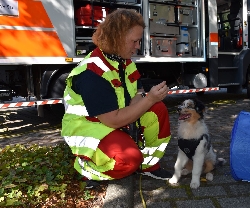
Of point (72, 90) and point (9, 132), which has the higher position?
point (72, 90)

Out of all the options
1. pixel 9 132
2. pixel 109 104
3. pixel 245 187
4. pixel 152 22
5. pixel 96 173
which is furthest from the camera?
pixel 152 22

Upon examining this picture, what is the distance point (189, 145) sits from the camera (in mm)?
2590

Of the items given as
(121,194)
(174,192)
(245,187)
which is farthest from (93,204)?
(245,187)

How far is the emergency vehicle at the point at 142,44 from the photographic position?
4.76m

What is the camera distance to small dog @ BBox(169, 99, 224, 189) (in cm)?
258

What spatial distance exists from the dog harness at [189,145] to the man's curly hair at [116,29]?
1024mm

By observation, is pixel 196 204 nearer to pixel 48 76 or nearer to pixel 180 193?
pixel 180 193

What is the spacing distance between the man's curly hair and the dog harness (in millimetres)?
1024

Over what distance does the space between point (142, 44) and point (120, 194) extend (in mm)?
4298

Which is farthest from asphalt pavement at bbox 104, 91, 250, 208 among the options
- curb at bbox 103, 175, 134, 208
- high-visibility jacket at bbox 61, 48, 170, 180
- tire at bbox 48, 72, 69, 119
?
tire at bbox 48, 72, 69, 119

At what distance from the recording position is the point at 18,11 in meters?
4.66

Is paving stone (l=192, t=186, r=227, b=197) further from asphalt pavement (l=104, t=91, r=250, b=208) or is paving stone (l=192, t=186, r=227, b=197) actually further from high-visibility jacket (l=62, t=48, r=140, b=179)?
high-visibility jacket (l=62, t=48, r=140, b=179)

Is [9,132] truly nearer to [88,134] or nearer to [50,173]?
[50,173]

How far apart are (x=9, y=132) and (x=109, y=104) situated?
3899 millimetres
